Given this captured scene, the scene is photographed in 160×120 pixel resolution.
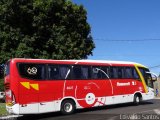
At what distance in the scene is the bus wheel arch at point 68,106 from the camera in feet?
71.1

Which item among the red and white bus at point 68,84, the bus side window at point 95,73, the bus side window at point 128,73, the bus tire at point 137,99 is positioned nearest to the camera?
the red and white bus at point 68,84


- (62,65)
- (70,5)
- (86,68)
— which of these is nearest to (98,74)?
(86,68)

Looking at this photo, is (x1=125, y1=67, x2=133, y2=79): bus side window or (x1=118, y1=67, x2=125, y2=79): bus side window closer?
(x1=118, y1=67, x2=125, y2=79): bus side window

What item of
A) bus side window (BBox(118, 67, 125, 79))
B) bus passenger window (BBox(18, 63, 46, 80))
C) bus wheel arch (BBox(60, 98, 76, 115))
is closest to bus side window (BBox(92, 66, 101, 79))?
bus side window (BBox(118, 67, 125, 79))

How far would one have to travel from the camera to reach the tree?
111 feet

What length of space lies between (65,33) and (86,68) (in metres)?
13.6

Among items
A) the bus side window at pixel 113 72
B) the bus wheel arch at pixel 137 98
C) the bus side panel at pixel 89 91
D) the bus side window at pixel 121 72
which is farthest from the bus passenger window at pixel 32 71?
the bus wheel arch at pixel 137 98

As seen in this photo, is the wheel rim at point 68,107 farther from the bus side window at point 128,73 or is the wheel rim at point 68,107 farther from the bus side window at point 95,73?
the bus side window at point 128,73

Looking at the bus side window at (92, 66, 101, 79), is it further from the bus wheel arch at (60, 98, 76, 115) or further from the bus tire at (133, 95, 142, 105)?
the bus tire at (133, 95, 142, 105)

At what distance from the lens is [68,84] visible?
21.9m

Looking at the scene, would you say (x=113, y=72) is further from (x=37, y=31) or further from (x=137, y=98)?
(x=37, y=31)

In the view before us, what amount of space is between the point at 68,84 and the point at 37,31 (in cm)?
1358

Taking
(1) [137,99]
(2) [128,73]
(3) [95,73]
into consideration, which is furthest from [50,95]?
(1) [137,99]

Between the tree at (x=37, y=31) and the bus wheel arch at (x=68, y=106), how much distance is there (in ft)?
38.9
